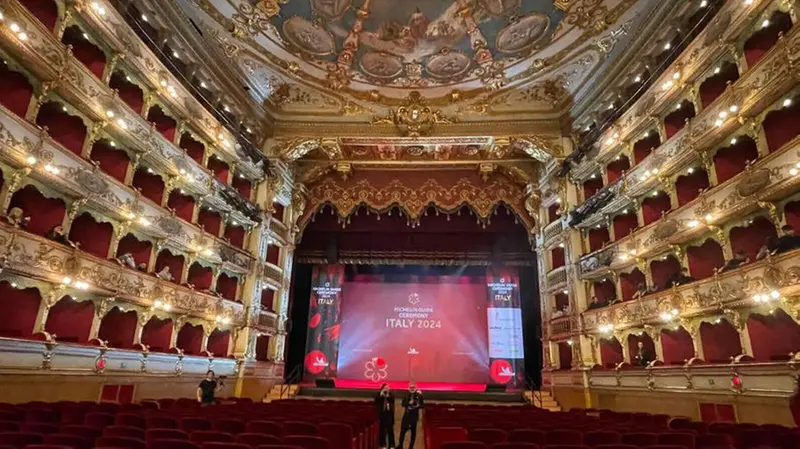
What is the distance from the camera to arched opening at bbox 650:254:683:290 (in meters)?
13.3

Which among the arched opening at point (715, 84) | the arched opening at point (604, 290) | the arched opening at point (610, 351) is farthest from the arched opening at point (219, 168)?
the arched opening at point (715, 84)

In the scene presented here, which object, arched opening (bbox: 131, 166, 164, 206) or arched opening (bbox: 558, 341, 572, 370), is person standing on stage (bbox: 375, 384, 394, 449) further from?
arched opening (bbox: 558, 341, 572, 370)

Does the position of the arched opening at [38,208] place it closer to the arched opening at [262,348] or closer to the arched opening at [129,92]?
the arched opening at [129,92]

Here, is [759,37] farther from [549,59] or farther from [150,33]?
[150,33]

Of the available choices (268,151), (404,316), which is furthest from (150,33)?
(404,316)

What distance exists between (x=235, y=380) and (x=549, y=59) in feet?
55.9

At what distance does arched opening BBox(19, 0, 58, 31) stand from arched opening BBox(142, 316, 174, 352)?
337 inches

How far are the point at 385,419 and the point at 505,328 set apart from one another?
14212mm

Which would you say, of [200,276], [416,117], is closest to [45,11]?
[200,276]

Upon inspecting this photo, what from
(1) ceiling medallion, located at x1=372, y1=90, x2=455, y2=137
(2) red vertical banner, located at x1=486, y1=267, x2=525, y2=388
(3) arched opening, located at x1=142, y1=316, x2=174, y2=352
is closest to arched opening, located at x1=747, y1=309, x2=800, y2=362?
(2) red vertical banner, located at x1=486, y1=267, x2=525, y2=388

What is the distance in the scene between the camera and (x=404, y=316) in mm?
22547

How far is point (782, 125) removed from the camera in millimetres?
9727

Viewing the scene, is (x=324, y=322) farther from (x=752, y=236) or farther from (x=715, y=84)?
(x=715, y=84)

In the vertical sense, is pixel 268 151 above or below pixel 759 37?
above
